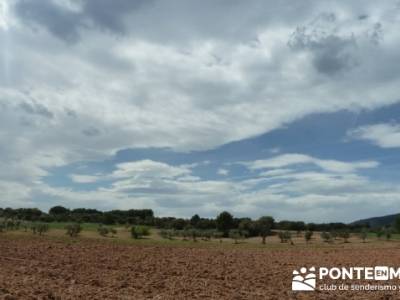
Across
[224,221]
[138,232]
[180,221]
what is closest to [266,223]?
[224,221]

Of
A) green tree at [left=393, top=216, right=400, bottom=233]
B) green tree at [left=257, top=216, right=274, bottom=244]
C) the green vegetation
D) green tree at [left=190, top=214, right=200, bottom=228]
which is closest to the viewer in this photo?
the green vegetation

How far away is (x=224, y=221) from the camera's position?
13325 centimetres

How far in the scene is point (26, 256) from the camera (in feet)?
97.5

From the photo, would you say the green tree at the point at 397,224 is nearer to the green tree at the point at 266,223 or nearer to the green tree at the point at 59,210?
the green tree at the point at 266,223

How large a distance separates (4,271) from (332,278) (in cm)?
1649

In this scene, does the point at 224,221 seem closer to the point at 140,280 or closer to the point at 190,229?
the point at 190,229

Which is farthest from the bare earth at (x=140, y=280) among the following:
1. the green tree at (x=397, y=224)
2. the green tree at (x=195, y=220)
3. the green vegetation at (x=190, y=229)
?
the green tree at (x=195, y=220)

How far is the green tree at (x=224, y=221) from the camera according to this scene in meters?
132

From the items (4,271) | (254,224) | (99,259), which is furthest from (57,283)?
(254,224)

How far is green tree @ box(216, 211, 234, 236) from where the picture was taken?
131750 millimetres

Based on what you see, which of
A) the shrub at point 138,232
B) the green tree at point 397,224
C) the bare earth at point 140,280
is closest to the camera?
the bare earth at point 140,280

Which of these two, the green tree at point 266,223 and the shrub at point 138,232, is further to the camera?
the green tree at point 266,223

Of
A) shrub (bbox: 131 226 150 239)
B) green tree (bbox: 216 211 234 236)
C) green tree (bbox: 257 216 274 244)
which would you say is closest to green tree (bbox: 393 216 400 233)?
green tree (bbox: 257 216 274 244)

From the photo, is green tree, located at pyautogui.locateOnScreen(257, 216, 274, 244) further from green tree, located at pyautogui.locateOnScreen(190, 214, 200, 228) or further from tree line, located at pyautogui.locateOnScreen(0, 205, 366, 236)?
green tree, located at pyautogui.locateOnScreen(190, 214, 200, 228)
